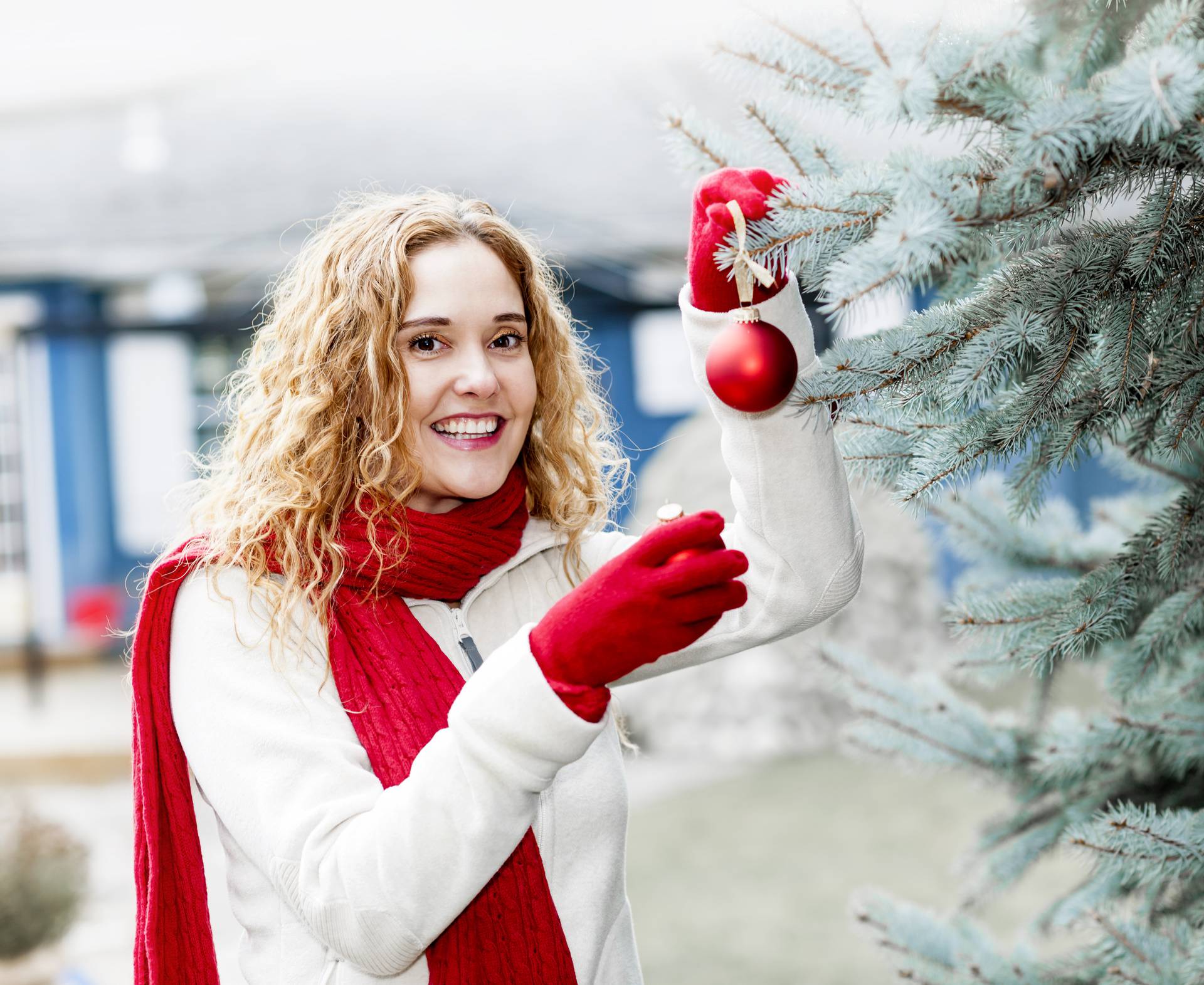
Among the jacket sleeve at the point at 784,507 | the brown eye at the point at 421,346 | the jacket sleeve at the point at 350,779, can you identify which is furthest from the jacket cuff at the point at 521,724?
the brown eye at the point at 421,346

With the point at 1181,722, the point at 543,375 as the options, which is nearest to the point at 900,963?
the point at 1181,722

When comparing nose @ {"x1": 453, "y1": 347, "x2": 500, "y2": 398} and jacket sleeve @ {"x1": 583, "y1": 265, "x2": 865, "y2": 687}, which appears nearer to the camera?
jacket sleeve @ {"x1": 583, "y1": 265, "x2": 865, "y2": 687}

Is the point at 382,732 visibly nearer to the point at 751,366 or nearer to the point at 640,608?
the point at 640,608

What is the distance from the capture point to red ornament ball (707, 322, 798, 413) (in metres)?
1.05

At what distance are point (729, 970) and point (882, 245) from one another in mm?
3102

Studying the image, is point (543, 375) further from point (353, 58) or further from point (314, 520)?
point (353, 58)

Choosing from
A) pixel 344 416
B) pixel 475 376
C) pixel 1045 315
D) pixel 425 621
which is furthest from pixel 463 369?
pixel 1045 315

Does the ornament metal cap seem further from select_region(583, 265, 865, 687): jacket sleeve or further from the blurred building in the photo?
the blurred building

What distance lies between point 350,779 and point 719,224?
68cm

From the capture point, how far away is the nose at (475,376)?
143 centimetres

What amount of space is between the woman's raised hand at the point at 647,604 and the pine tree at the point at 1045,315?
0.57ft

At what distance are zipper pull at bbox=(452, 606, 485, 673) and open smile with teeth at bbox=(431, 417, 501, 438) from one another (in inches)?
9.0

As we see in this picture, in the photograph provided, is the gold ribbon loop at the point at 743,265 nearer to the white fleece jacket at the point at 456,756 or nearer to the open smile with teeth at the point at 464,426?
the white fleece jacket at the point at 456,756

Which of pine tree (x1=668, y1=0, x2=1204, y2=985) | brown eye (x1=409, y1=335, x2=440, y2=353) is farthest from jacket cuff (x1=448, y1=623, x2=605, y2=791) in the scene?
brown eye (x1=409, y1=335, x2=440, y2=353)
